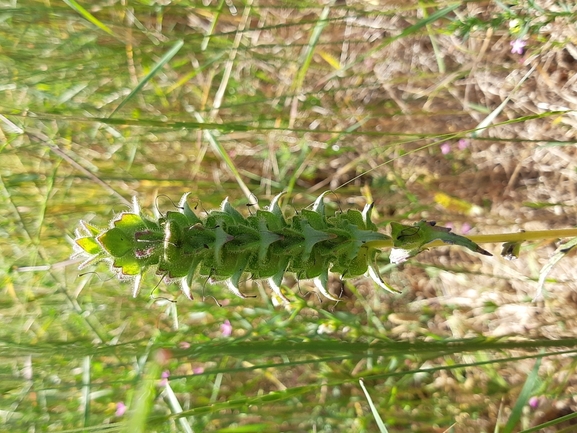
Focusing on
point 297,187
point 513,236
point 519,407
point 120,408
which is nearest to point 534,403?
point 519,407

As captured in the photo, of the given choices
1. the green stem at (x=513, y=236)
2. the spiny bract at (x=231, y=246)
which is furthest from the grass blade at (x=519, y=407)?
the spiny bract at (x=231, y=246)

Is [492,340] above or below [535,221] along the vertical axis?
below

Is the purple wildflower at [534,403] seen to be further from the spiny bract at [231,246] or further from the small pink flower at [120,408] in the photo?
the small pink flower at [120,408]

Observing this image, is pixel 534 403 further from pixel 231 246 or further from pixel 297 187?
pixel 231 246

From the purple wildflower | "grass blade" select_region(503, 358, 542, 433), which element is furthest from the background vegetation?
"grass blade" select_region(503, 358, 542, 433)

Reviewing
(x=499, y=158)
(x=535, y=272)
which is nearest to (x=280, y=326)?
(x=535, y=272)

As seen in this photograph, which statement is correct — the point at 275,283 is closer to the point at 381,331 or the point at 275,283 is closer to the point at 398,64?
the point at 381,331
